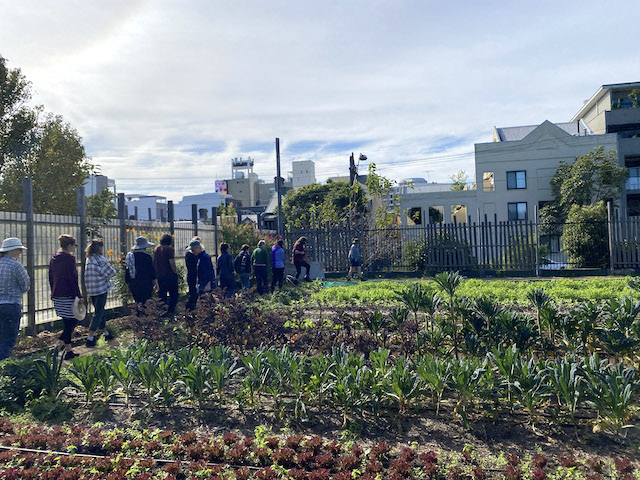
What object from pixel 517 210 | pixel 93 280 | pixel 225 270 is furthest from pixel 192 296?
pixel 517 210

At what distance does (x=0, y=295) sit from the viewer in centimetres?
618

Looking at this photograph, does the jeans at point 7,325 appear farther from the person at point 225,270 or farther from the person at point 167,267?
the person at point 225,270

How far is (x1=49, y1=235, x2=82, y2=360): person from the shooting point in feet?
23.7

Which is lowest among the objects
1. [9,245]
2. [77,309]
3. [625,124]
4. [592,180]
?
[77,309]

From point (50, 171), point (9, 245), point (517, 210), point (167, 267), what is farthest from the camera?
point (517, 210)

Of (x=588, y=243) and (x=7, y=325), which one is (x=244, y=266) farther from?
(x=588, y=243)

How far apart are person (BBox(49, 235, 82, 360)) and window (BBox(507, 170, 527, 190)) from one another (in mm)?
32714

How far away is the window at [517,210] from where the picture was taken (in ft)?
115

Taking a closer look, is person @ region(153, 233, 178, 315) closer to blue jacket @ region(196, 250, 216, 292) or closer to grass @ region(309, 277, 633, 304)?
blue jacket @ region(196, 250, 216, 292)

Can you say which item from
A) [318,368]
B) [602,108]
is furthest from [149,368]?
[602,108]

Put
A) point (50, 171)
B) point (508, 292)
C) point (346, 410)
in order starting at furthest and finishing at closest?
point (50, 171) → point (508, 292) → point (346, 410)

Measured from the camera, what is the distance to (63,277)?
729cm

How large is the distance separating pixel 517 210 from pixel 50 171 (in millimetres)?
28206

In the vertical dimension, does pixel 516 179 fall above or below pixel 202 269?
above
